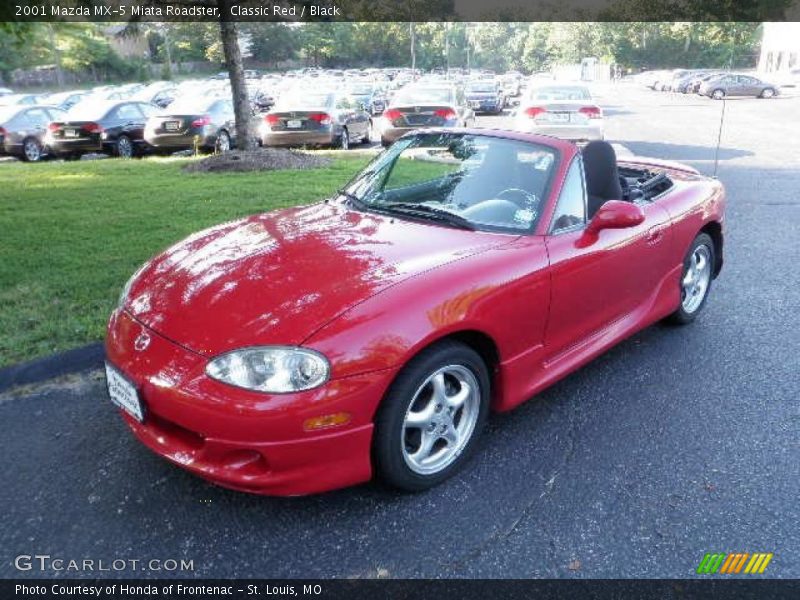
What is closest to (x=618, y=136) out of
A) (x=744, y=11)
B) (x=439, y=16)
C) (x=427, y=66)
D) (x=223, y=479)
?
(x=223, y=479)

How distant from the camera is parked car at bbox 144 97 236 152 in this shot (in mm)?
14445

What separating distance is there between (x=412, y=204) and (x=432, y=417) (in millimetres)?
1383

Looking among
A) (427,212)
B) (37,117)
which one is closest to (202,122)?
(37,117)

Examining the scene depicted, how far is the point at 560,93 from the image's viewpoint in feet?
47.6

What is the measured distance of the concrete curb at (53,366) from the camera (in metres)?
3.80

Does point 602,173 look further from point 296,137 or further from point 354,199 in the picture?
point 296,137

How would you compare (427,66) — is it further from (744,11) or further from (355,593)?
(355,593)

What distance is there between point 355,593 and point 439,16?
6821cm

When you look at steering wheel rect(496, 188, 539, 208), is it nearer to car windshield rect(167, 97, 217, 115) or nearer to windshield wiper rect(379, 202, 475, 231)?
windshield wiper rect(379, 202, 475, 231)

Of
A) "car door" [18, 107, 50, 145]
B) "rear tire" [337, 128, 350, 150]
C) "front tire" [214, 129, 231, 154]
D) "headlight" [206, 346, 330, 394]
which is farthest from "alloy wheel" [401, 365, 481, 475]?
"car door" [18, 107, 50, 145]

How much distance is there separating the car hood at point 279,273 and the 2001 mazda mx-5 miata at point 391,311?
0.4 inches

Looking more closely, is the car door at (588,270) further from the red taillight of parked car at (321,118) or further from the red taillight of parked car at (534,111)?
the red taillight of parked car at (321,118)

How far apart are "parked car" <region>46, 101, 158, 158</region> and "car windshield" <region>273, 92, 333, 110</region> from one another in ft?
11.0

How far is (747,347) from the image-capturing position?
4.38 metres
